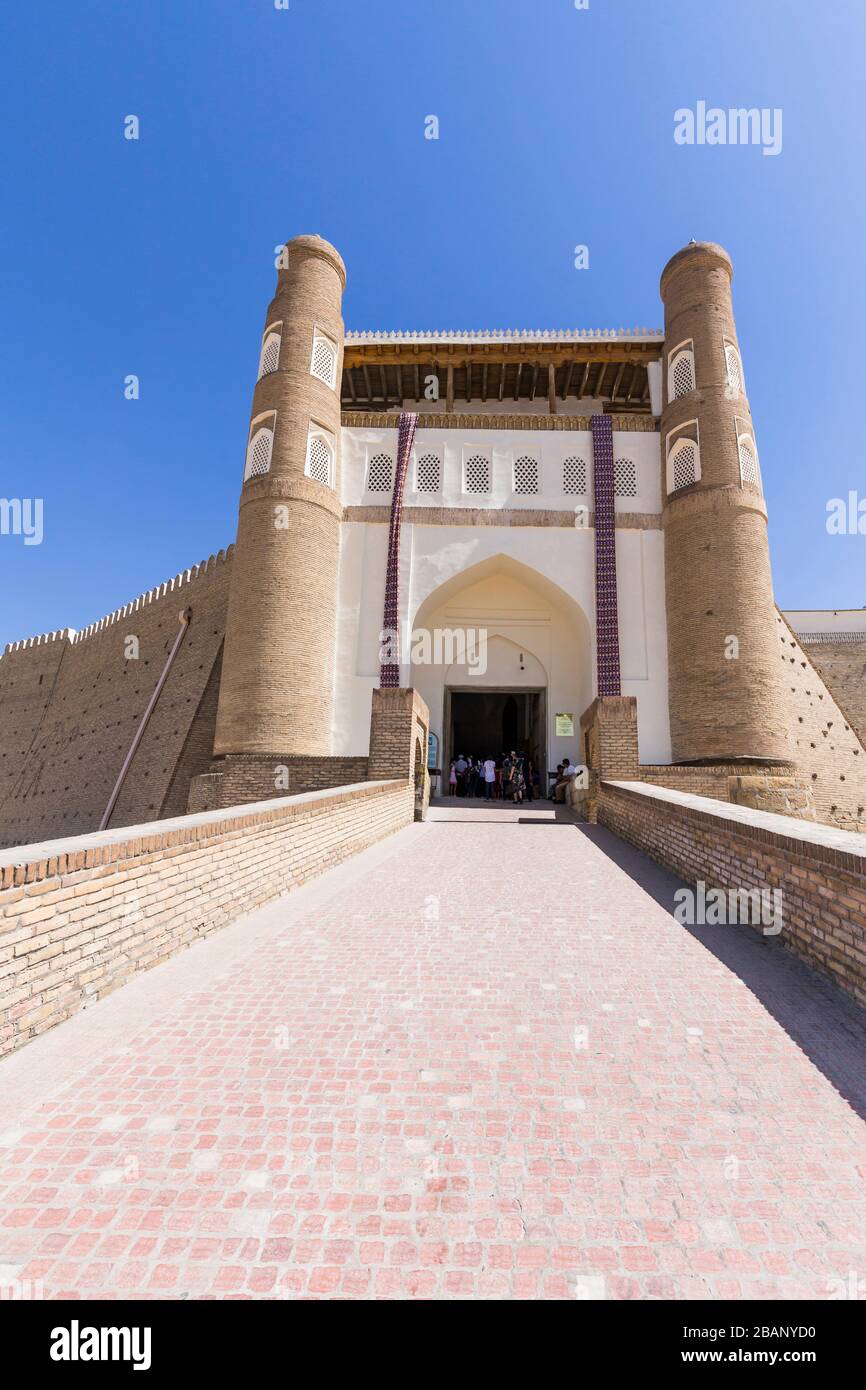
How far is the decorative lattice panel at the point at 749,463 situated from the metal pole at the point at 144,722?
1303cm

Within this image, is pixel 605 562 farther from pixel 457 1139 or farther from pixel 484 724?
pixel 457 1139

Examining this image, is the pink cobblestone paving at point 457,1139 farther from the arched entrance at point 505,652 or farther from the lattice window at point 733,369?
the lattice window at point 733,369

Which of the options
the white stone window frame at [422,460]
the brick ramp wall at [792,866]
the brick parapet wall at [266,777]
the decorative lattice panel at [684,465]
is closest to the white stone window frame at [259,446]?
the white stone window frame at [422,460]

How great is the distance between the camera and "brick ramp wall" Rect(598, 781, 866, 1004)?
2.67 m

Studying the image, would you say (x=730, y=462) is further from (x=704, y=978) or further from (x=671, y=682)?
(x=704, y=978)

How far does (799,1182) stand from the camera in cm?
152

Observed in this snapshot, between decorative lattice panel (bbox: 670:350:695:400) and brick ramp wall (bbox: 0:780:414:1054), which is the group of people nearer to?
decorative lattice panel (bbox: 670:350:695:400)

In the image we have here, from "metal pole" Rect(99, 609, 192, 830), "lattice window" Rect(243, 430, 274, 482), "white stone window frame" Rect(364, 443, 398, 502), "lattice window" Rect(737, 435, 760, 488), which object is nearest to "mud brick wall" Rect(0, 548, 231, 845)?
"metal pole" Rect(99, 609, 192, 830)

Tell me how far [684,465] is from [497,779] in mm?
7683

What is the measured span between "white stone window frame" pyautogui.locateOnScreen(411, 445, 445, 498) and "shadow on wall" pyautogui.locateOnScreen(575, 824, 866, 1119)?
37.3ft

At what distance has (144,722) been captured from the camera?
16.3 meters

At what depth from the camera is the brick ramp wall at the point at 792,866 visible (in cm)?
267
